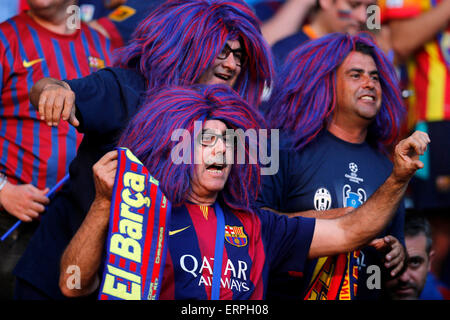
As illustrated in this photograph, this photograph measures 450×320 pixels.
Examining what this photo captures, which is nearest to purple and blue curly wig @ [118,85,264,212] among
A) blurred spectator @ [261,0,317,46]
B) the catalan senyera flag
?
blurred spectator @ [261,0,317,46]

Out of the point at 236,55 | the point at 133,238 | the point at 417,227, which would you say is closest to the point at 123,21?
the point at 236,55

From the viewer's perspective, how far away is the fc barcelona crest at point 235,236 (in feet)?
8.74

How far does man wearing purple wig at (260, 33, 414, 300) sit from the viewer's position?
305 centimetres

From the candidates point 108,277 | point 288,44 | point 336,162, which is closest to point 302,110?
point 336,162

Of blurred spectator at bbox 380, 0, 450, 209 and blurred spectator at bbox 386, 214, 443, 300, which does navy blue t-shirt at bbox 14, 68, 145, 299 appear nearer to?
blurred spectator at bbox 386, 214, 443, 300

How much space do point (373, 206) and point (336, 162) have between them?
619 mm

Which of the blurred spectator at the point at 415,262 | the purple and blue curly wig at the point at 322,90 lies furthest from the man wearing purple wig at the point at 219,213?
the blurred spectator at the point at 415,262

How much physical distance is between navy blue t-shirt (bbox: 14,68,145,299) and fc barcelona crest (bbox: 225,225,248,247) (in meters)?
0.55

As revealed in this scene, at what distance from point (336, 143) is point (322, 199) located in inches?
13.1

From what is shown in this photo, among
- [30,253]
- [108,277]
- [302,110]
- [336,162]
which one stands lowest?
[108,277]

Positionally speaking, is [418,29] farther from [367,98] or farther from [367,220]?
[367,220]

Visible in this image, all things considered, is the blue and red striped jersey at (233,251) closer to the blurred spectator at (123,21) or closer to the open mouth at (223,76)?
the open mouth at (223,76)

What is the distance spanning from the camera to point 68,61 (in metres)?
3.59

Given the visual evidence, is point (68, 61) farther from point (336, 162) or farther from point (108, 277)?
point (108, 277)
